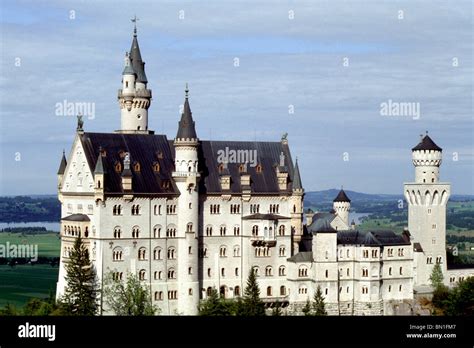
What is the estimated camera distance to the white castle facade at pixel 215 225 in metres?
119

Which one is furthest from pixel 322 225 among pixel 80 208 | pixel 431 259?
pixel 80 208

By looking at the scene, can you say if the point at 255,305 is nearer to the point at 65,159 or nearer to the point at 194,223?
the point at 194,223

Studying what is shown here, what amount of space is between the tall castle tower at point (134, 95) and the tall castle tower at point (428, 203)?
28.4 metres

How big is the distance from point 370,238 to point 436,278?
1094 cm

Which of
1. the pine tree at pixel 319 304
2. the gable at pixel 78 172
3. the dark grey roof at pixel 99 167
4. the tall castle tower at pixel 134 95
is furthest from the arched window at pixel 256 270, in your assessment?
the dark grey roof at pixel 99 167

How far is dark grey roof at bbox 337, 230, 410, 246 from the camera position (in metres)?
129

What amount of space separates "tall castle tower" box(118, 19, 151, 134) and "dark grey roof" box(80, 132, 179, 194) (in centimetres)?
692

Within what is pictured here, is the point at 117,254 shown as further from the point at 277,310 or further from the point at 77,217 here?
the point at 277,310

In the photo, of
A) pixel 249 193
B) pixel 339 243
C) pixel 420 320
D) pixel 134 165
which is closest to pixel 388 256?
pixel 339 243

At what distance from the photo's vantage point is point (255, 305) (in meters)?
121

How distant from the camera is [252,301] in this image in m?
121

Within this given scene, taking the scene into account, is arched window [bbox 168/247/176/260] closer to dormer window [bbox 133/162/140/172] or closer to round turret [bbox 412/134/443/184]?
dormer window [bbox 133/162/140/172]

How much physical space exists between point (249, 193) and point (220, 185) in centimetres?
292

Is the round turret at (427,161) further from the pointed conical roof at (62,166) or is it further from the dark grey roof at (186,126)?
the pointed conical roof at (62,166)
